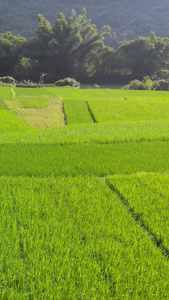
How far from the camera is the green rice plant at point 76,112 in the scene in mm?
11234

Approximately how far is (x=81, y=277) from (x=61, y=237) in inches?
25.0

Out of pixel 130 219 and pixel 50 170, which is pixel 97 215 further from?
pixel 50 170

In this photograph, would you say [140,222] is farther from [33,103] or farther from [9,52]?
[9,52]

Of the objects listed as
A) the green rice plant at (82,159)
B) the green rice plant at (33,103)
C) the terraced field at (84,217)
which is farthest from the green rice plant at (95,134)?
the green rice plant at (33,103)

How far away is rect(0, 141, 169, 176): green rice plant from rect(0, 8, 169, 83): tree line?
3007 cm

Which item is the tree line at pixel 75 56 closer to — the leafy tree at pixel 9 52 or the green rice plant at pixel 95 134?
the leafy tree at pixel 9 52

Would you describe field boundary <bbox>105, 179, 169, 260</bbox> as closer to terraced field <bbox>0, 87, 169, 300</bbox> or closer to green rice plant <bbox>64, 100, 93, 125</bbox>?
terraced field <bbox>0, 87, 169, 300</bbox>

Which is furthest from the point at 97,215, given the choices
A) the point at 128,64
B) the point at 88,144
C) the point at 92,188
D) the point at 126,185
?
the point at 128,64

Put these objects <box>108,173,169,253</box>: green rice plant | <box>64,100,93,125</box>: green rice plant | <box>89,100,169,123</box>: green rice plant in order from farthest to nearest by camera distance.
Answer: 1. <box>89,100,169,123</box>: green rice plant
2. <box>64,100,93,125</box>: green rice plant
3. <box>108,173,169,253</box>: green rice plant

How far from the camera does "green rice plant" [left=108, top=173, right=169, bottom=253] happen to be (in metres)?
3.30

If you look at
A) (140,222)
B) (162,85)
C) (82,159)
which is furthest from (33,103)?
(162,85)

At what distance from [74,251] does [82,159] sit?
10.8ft

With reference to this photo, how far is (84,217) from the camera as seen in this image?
342cm

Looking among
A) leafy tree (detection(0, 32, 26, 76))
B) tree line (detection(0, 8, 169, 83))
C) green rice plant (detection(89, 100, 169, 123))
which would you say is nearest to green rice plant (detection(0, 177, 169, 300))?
green rice plant (detection(89, 100, 169, 123))
